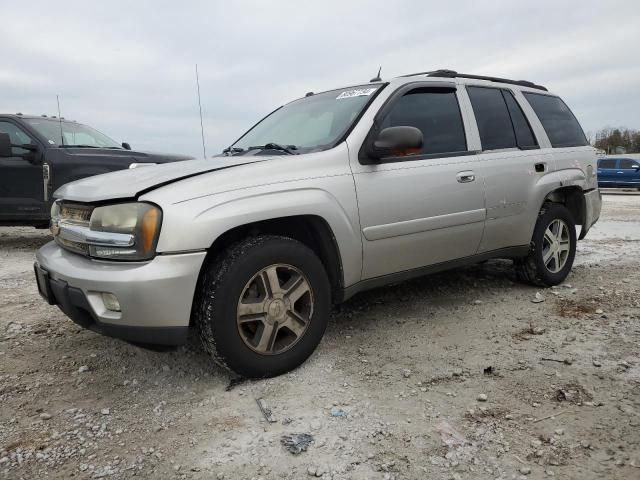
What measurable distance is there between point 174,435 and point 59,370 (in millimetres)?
1119

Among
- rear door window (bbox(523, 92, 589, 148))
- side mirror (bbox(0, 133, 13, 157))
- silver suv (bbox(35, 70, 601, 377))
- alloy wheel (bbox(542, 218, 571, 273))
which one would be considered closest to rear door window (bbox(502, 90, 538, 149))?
silver suv (bbox(35, 70, 601, 377))

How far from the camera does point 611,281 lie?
454cm

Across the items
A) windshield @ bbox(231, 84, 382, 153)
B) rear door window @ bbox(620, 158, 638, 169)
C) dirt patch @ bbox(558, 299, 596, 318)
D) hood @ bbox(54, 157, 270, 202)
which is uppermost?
windshield @ bbox(231, 84, 382, 153)

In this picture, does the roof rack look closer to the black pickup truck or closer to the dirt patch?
the dirt patch

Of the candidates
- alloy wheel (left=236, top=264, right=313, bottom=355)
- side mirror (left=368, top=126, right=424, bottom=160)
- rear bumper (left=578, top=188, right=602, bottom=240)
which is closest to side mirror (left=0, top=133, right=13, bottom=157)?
alloy wheel (left=236, top=264, right=313, bottom=355)

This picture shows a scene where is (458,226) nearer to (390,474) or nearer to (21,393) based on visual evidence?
(390,474)

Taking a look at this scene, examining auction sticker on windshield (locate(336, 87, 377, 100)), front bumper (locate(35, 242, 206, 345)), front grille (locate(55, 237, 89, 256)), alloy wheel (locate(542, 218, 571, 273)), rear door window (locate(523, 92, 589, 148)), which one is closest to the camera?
front bumper (locate(35, 242, 206, 345))

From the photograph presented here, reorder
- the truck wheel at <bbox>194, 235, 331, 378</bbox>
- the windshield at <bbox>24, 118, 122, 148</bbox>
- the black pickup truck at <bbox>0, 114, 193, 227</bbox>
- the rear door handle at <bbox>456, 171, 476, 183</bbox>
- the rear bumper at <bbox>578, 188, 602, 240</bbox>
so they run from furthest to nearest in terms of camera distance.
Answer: the windshield at <bbox>24, 118, 122, 148</bbox>, the black pickup truck at <bbox>0, 114, 193, 227</bbox>, the rear bumper at <bbox>578, 188, 602, 240</bbox>, the rear door handle at <bbox>456, 171, 476, 183</bbox>, the truck wheel at <bbox>194, 235, 331, 378</bbox>

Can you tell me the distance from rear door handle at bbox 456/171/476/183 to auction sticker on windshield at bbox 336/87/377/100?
84 centimetres

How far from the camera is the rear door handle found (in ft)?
11.4

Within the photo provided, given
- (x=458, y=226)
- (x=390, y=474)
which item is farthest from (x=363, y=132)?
(x=390, y=474)

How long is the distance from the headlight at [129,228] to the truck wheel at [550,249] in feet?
10.4

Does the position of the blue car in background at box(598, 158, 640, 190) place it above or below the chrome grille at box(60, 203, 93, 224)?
A: below

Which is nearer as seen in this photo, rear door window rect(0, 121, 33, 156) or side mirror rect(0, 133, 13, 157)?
side mirror rect(0, 133, 13, 157)
